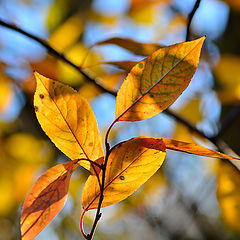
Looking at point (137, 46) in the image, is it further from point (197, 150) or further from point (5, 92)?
point (5, 92)

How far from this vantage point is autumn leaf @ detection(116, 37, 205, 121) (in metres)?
0.27

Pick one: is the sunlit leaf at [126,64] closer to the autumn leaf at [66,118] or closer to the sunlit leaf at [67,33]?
the autumn leaf at [66,118]


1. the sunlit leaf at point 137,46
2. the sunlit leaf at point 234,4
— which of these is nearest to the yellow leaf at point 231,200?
the sunlit leaf at point 137,46

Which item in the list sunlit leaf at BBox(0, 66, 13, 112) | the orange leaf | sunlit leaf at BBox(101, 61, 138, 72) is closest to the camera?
the orange leaf

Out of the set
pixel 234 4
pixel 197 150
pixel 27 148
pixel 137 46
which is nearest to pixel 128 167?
pixel 197 150

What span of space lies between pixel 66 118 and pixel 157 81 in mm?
98

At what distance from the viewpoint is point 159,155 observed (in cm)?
28

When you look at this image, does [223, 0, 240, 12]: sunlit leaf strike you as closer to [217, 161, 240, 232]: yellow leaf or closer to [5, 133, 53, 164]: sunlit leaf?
[217, 161, 240, 232]: yellow leaf

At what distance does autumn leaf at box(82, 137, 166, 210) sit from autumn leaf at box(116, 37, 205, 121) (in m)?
0.03

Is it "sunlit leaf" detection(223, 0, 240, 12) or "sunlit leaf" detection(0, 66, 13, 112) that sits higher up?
"sunlit leaf" detection(223, 0, 240, 12)

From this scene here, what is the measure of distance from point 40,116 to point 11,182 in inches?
49.0

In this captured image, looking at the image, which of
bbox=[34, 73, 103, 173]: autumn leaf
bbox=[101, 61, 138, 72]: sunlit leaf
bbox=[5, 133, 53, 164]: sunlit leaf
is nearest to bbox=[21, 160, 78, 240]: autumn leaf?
bbox=[34, 73, 103, 173]: autumn leaf

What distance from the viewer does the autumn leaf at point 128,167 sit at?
0.28m

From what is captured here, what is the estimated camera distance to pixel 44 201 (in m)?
0.29
